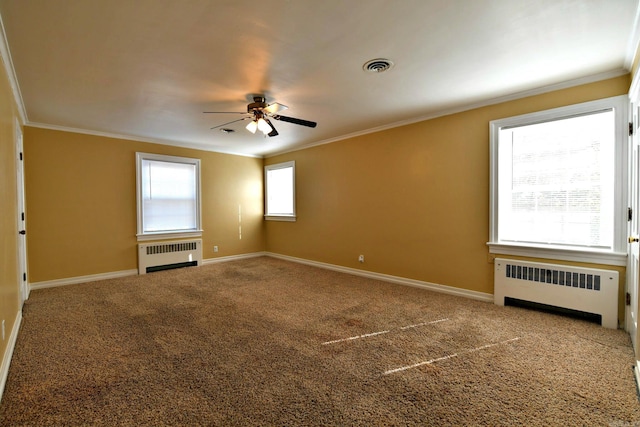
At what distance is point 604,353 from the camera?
7.85ft

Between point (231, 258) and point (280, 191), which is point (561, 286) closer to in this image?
point (280, 191)

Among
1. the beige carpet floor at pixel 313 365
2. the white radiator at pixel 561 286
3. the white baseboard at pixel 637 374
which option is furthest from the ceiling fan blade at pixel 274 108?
the white baseboard at pixel 637 374

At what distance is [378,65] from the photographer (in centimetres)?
267

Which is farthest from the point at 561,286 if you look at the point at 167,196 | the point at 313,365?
the point at 167,196

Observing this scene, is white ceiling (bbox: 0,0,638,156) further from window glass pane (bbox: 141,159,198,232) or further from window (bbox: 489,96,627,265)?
window glass pane (bbox: 141,159,198,232)

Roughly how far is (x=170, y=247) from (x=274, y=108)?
359 centimetres

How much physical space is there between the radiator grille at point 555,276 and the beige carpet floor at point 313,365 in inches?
15.5

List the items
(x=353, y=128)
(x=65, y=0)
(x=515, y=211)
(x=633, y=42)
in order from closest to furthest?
(x=65, y=0), (x=633, y=42), (x=515, y=211), (x=353, y=128)

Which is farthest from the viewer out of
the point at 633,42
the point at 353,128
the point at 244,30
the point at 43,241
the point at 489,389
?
the point at 353,128

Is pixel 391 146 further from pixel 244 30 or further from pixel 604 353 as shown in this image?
pixel 604 353

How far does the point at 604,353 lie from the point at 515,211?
1.65 meters

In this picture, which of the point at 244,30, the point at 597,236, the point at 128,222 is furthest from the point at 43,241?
the point at 597,236

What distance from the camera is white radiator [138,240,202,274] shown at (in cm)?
537

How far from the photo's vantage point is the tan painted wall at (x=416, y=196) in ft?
12.2
